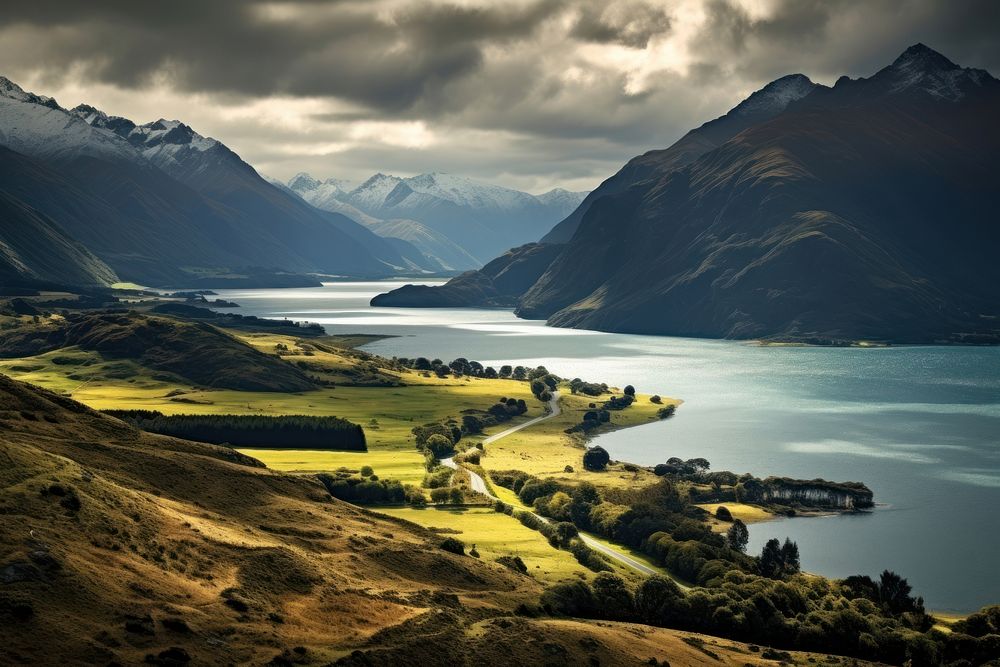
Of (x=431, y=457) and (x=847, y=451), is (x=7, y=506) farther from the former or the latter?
(x=847, y=451)

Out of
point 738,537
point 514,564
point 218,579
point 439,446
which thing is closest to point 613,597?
point 514,564

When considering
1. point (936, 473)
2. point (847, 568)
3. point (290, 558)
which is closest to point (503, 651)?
point (290, 558)

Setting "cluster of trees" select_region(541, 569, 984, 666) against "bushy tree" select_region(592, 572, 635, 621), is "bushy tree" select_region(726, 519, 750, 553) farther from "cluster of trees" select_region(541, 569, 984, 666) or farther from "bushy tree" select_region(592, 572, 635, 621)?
"bushy tree" select_region(592, 572, 635, 621)

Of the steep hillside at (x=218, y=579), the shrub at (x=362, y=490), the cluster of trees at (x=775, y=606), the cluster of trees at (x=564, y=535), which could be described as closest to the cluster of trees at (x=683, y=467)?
the cluster of trees at (x=564, y=535)

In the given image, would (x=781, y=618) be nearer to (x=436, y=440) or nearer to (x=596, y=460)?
(x=596, y=460)

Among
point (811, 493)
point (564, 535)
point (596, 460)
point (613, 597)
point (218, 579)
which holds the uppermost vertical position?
point (218, 579)

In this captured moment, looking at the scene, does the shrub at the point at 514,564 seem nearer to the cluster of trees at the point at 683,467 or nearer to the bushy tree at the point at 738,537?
the bushy tree at the point at 738,537

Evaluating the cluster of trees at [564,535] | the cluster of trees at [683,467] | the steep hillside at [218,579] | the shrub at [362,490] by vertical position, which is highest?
the steep hillside at [218,579]

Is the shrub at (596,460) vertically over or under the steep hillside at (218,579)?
under
